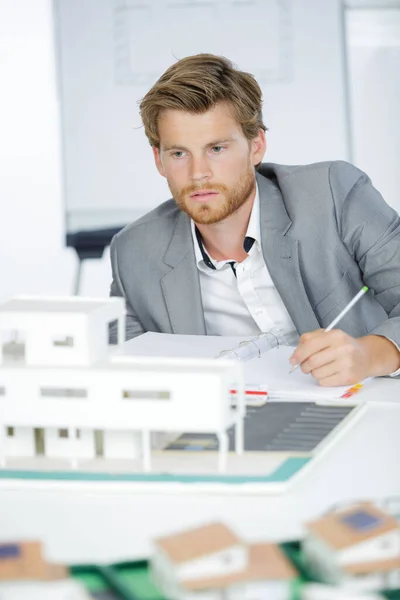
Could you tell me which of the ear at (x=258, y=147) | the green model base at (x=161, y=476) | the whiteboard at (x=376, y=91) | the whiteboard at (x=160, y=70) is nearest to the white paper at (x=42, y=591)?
the green model base at (x=161, y=476)

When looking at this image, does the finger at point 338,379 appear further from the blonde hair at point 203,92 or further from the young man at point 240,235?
the blonde hair at point 203,92

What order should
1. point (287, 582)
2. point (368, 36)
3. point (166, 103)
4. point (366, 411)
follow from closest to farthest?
point (287, 582) → point (366, 411) → point (166, 103) → point (368, 36)

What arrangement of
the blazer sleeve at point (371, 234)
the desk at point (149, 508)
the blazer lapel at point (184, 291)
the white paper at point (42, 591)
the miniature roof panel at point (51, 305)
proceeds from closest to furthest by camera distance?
1. the white paper at point (42, 591)
2. the desk at point (149, 508)
3. the miniature roof panel at point (51, 305)
4. the blazer sleeve at point (371, 234)
5. the blazer lapel at point (184, 291)

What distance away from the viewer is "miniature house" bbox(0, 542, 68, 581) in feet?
2.95

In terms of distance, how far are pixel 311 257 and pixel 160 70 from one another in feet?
11.5

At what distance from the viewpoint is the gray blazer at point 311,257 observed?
2398 mm

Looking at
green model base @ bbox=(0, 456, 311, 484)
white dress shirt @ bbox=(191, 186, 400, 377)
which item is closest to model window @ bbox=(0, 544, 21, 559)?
green model base @ bbox=(0, 456, 311, 484)

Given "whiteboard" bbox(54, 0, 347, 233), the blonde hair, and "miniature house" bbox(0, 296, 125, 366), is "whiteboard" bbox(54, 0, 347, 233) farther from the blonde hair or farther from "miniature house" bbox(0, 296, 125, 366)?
"miniature house" bbox(0, 296, 125, 366)

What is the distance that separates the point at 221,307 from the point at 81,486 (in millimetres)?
1291

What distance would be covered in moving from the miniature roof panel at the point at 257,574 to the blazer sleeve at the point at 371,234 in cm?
141

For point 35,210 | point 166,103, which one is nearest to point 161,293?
point 166,103

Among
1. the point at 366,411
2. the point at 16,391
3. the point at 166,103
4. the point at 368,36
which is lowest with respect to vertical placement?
the point at 366,411

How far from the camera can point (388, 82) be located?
5.67 meters

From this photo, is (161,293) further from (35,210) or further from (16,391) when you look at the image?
(35,210)
